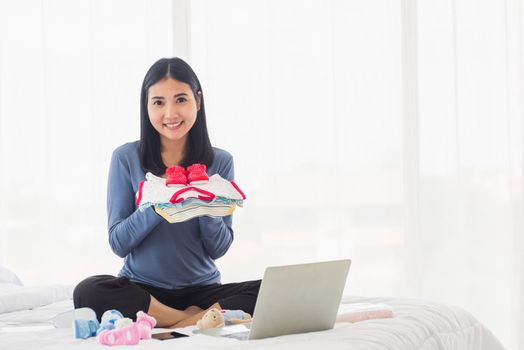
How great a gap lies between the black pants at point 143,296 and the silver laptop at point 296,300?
0.28 m

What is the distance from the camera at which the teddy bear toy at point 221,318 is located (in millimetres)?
1852

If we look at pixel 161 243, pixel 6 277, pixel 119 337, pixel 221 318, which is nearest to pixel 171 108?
pixel 161 243

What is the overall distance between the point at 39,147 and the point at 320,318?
2293 millimetres

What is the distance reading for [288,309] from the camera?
1.66 metres

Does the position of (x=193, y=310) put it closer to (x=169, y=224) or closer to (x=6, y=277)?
(x=169, y=224)

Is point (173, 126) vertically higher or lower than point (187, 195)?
higher

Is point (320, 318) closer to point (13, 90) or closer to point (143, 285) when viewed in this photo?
point (143, 285)

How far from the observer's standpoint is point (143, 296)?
79.5 inches

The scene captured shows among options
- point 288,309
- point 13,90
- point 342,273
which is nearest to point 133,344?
point 288,309

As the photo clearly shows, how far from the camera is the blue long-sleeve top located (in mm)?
2193

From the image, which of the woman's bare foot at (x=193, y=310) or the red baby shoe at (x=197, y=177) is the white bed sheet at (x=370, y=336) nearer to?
the woman's bare foot at (x=193, y=310)

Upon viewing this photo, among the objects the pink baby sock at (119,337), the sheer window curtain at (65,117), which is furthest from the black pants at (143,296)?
the sheer window curtain at (65,117)

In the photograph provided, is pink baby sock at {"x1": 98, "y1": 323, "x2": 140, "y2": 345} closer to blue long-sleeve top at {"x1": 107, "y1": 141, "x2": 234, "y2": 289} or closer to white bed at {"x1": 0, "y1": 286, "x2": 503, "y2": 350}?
white bed at {"x1": 0, "y1": 286, "x2": 503, "y2": 350}

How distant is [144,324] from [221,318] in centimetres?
21
